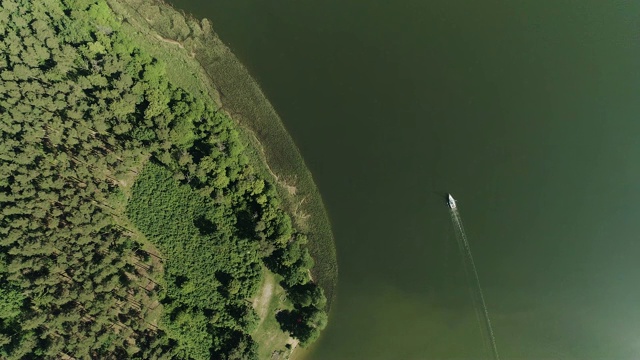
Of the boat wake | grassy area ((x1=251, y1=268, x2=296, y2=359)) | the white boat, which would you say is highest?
the white boat

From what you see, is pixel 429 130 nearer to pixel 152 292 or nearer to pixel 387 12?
pixel 387 12

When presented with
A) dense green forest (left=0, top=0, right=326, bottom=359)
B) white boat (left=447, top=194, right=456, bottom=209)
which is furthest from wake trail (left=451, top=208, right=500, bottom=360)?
dense green forest (left=0, top=0, right=326, bottom=359)

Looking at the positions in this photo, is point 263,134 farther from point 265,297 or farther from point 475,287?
point 475,287

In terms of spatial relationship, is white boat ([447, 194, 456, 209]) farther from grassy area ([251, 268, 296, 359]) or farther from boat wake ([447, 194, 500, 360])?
grassy area ([251, 268, 296, 359])

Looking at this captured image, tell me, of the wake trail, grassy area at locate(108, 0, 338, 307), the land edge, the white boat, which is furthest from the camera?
the wake trail

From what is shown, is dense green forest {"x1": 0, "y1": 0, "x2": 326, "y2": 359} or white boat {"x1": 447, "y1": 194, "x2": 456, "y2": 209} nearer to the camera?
dense green forest {"x1": 0, "y1": 0, "x2": 326, "y2": 359}

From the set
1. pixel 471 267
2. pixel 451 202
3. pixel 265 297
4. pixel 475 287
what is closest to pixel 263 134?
pixel 265 297

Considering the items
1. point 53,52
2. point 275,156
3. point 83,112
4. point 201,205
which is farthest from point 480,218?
point 53,52
